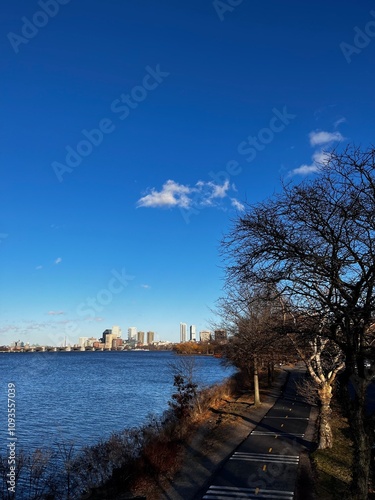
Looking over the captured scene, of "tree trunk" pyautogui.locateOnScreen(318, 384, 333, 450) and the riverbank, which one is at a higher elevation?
"tree trunk" pyautogui.locateOnScreen(318, 384, 333, 450)

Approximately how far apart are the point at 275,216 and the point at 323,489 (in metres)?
10.0

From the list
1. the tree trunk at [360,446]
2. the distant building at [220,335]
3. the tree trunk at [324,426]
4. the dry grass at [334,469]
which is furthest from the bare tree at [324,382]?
the distant building at [220,335]

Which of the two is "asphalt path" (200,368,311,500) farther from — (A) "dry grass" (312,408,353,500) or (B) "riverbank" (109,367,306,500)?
(A) "dry grass" (312,408,353,500)

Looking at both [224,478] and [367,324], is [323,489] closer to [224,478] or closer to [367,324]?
[224,478]

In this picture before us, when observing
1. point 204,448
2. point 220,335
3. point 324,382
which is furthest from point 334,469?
point 220,335

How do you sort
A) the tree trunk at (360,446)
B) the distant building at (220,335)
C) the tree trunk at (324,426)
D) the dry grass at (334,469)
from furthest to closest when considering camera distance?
the distant building at (220,335) < the tree trunk at (324,426) < the dry grass at (334,469) < the tree trunk at (360,446)

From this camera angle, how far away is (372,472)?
44.8ft

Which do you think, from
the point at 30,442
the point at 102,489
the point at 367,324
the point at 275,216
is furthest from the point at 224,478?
the point at 30,442

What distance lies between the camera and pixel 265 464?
658 inches

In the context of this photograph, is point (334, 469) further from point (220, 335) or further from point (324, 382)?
point (220, 335)

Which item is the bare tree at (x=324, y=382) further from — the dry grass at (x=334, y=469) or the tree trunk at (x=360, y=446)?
the tree trunk at (x=360, y=446)

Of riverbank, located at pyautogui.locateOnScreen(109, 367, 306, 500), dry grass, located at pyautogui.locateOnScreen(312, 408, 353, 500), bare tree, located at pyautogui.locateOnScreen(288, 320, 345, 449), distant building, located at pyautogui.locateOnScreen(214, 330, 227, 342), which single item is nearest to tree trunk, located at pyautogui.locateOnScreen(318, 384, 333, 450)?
bare tree, located at pyautogui.locateOnScreen(288, 320, 345, 449)

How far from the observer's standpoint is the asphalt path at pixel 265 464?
13719mm

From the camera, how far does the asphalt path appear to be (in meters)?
13.7
